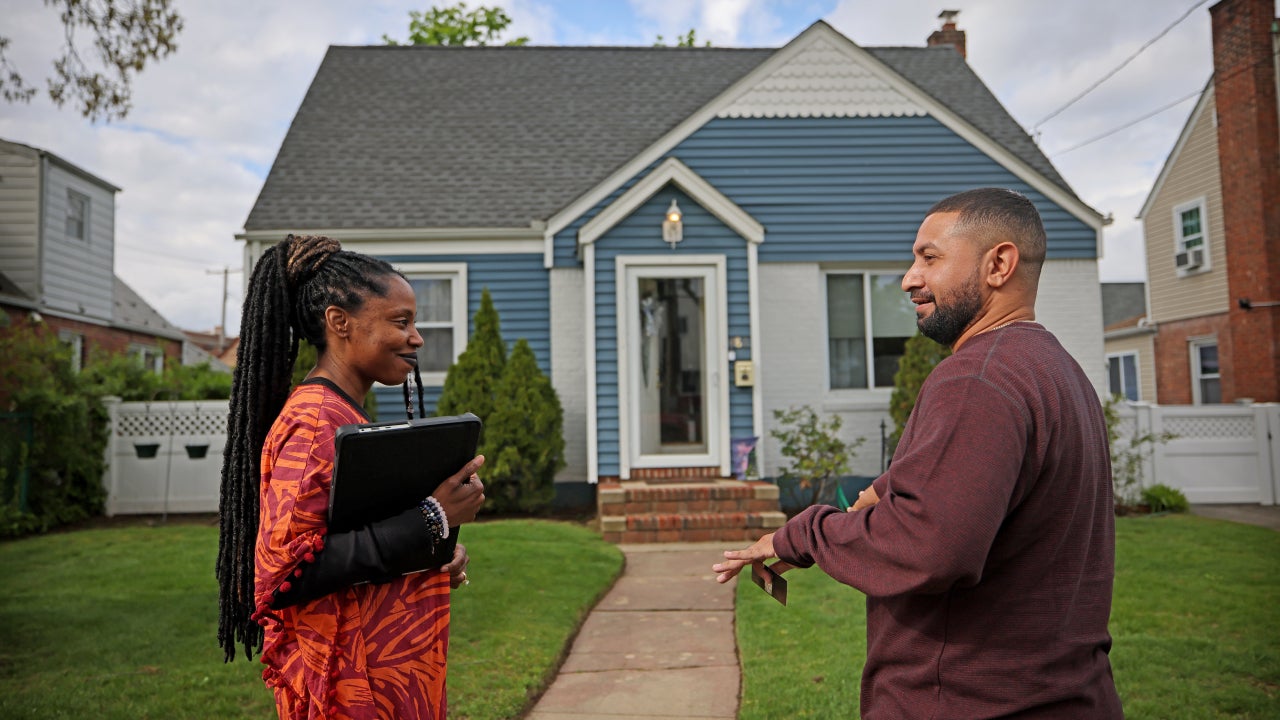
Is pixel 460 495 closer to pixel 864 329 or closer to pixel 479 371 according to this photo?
pixel 479 371

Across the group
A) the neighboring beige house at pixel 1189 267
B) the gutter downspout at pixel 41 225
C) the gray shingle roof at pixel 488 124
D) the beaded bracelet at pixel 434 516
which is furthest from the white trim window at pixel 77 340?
the neighboring beige house at pixel 1189 267

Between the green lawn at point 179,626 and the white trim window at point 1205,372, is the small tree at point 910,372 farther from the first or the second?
the white trim window at point 1205,372

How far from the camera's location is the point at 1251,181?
1596 cm

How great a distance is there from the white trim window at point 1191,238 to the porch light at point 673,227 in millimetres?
13284

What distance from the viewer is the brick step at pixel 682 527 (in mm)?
8570

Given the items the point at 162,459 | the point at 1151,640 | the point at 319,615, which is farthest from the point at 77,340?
the point at 1151,640

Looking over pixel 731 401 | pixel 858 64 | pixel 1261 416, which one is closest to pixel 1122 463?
pixel 1261 416

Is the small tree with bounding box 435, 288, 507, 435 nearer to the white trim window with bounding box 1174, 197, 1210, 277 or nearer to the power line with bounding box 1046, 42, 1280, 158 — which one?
the power line with bounding box 1046, 42, 1280, 158

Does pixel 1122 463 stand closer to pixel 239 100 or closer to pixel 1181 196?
pixel 1181 196

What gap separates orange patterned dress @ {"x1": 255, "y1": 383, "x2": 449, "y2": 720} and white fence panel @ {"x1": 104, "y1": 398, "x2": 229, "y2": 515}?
9679 mm

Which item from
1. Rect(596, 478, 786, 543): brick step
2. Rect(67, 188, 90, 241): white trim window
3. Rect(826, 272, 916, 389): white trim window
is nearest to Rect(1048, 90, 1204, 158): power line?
Rect(826, 272, 916, 389): white trim window

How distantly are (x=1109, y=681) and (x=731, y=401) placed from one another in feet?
26.5

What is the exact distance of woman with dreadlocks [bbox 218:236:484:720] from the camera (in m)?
1.76

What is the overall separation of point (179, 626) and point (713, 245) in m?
6.52
